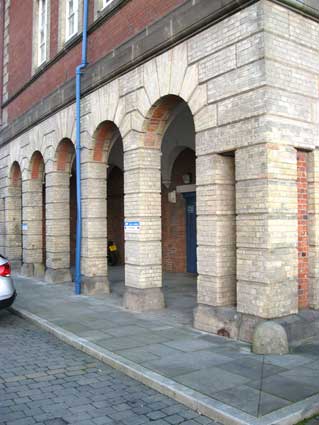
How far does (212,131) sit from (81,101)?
17.2 ft

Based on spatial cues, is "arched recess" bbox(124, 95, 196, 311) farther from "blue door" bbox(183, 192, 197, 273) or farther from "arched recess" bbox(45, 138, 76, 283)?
"blue door" bbox(183, 192, 197, 273)

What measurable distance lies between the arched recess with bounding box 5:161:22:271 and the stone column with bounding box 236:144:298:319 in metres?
12.4

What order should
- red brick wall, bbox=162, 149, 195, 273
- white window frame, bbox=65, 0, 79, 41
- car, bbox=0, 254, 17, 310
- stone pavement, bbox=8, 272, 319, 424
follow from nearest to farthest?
stone pavement, bbox=8, 272, 319, 424 < car, bbox=0, 254, 17, 310 < white window frame, bbox=65, 0, 79, 41 < red brick wall, bbox=162, 149, 195, 273

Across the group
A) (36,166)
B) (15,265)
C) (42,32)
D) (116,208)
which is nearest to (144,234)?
(36,166)

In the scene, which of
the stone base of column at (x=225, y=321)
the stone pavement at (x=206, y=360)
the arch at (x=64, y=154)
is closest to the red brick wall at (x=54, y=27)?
the arch at (x=64, y=154)

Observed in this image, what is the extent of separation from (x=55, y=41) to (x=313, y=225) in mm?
9726

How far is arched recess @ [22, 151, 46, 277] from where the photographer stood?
51.4ft

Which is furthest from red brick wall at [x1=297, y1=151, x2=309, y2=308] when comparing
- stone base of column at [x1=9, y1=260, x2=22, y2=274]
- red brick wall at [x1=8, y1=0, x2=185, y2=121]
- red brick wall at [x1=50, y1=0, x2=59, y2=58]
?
stone base of column at [x1=9, y1=260, x2=22, y2=274]

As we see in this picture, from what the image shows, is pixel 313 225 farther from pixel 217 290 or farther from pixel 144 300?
pixel 144 300

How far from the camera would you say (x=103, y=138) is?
1133 centimetres

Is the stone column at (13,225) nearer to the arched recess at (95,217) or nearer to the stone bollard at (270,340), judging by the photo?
the arched recess at (95,217)

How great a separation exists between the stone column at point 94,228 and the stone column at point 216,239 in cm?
436

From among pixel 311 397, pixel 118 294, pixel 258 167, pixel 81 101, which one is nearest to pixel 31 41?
pixel 81 101

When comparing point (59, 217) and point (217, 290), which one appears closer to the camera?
point (217, 290)
